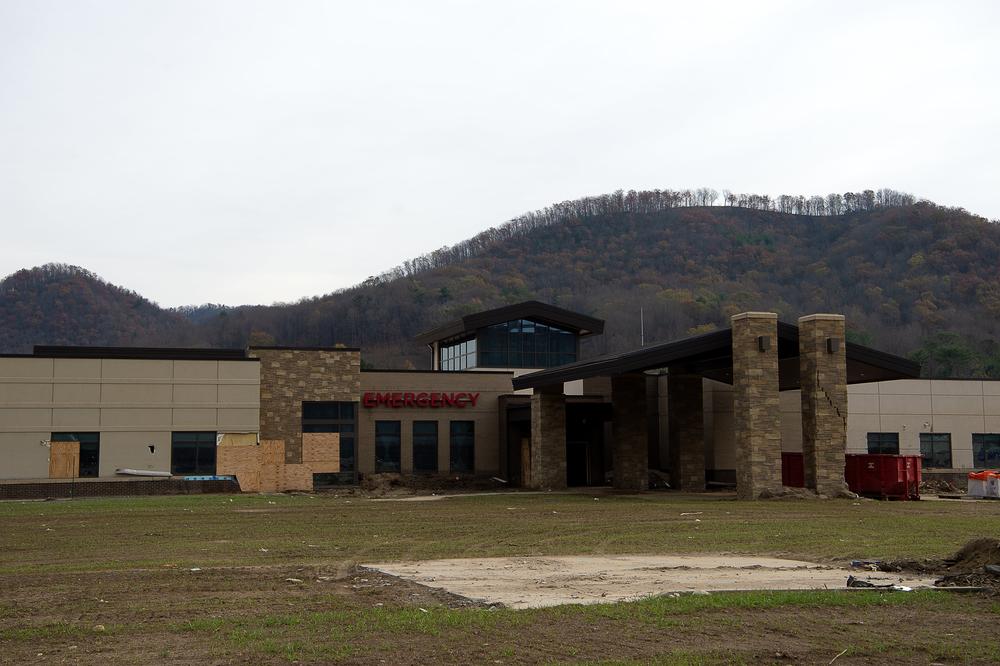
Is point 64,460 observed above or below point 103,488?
above

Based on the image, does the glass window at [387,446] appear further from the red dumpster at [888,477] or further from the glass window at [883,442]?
the glass window at [883,442]

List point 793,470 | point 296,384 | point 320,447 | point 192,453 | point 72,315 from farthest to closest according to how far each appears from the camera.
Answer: point 72,315 < point 320,447 < point 296,384 < point 192,453 < point 793,470

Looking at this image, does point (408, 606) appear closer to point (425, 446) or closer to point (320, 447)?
point (320, 447)

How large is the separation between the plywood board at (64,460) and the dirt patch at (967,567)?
39.5m

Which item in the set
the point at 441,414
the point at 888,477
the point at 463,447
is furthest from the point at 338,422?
the point at 888,477

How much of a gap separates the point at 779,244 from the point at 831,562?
154m

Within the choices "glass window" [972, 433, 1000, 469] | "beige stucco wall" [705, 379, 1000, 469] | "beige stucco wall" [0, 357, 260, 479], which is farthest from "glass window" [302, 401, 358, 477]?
"glass window" [972, 433, 1000, 469]

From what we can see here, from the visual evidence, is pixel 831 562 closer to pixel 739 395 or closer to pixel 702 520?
pixel 702 520

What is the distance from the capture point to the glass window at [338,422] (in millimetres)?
52188

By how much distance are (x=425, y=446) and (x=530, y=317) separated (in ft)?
35.6

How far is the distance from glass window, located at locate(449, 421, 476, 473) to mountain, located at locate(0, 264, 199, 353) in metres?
85.4

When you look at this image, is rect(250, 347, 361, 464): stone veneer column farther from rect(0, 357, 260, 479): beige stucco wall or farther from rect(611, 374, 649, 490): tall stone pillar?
rect(611, 374, 649, 490): tall stone pillar

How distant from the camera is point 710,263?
523 feet

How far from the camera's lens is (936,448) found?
56719 millimetres
